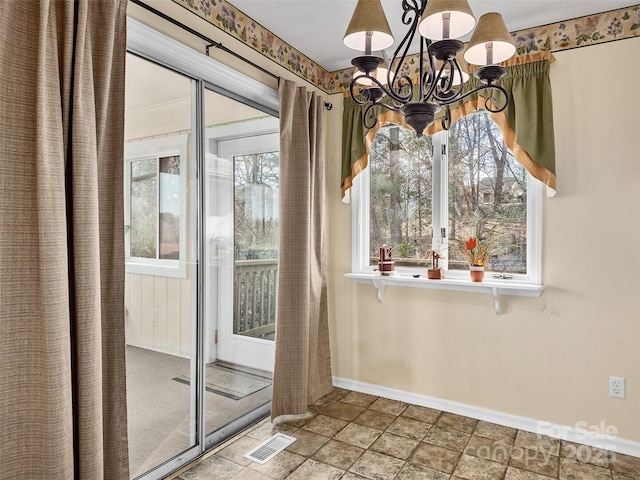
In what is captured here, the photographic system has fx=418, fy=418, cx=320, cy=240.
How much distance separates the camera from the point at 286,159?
2.88m

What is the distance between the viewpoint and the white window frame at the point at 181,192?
2.05 meters

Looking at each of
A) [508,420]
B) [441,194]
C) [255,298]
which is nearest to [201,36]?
[255,298]

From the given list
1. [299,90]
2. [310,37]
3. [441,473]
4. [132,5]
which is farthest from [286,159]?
[441,473]

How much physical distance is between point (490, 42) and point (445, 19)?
242mm

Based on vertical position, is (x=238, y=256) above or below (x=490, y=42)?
below

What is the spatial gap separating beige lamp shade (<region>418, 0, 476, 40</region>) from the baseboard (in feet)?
8.17

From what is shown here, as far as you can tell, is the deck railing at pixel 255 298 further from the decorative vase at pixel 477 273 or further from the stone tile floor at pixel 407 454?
the decorative vase at pixel 477 273

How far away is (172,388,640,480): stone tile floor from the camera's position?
7.44 ft

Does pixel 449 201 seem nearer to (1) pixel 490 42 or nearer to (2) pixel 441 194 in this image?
(2) pixel 441 194

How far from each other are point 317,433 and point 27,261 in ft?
6.53

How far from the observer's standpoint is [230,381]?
271cm

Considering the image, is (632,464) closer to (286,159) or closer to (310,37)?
(286,159)

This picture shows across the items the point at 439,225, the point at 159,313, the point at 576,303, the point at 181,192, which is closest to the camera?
the point at 159,313

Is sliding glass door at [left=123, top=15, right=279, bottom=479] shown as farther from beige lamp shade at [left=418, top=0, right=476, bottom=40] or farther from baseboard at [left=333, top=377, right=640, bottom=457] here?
beige lamp shade at [left=418, top=0, right=476, bottom=40]
